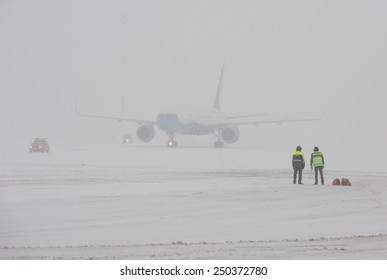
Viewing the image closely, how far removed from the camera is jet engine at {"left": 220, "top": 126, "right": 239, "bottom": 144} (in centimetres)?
7994

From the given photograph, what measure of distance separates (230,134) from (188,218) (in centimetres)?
6177

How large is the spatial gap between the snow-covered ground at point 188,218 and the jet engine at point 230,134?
4761 cm

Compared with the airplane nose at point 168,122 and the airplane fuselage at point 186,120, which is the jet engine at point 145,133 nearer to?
the airplane fuselage at point 186,120

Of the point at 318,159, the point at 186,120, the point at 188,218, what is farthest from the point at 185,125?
the point at 188,218

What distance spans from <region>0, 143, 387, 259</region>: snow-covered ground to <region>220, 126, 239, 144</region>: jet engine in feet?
156

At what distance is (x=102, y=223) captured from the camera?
1756 cm

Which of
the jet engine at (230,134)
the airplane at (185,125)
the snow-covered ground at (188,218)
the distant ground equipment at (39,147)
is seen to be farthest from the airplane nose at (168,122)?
the snow-covered ground at (188,218)

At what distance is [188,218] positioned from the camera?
1867 centimetres

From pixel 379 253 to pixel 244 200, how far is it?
9.90 meters

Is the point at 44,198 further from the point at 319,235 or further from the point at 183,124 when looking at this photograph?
the point at 183,124

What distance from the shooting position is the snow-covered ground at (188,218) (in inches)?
541
